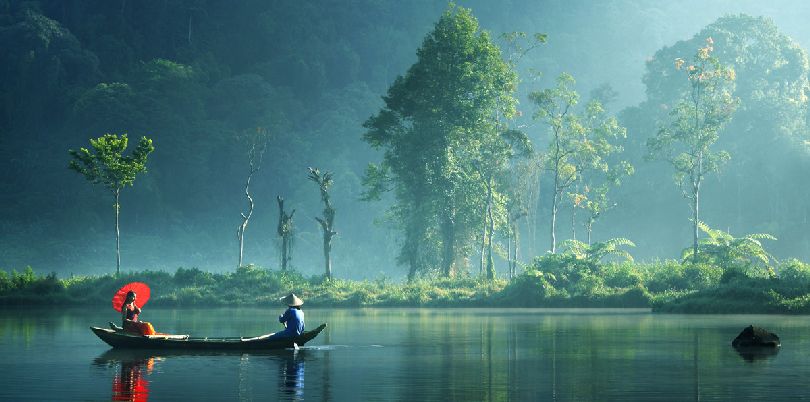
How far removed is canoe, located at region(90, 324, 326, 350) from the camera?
34.0 metres

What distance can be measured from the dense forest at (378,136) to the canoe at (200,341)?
3773cm

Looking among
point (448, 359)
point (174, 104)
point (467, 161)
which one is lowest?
point (448, 359)

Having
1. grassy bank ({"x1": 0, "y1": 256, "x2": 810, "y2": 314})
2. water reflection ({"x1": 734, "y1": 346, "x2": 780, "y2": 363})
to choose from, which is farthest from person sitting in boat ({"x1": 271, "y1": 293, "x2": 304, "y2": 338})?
grassy bank ({"x1": 0, "y1": 256, "x2": 810, "y2": 314})

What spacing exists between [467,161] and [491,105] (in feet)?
20.3

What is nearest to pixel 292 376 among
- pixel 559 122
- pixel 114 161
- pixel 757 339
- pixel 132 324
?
pixel 132 324

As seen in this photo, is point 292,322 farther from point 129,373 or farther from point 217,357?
point 129,373

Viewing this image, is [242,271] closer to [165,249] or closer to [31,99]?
[165,249]

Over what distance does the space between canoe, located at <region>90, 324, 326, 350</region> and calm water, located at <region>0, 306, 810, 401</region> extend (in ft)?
1.17

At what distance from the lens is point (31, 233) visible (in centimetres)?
11969

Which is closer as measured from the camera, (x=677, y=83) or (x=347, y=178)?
(x=677, y=83)

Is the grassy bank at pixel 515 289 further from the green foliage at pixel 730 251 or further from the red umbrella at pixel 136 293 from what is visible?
the red umbrella at pixel 136 293

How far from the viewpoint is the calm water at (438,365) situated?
2389cm

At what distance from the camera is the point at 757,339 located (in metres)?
34.7

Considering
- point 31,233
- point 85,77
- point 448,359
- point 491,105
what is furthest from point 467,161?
point 85,77
